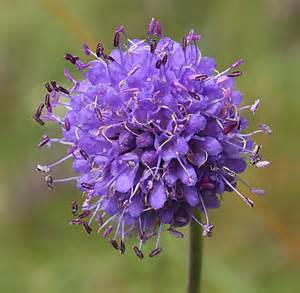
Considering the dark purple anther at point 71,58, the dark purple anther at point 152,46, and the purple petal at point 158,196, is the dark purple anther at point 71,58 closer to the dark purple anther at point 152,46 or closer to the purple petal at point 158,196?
the dark purple anther at point 152,46

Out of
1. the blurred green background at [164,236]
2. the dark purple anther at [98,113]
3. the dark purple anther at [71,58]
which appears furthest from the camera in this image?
the blurred green background at [164,236]

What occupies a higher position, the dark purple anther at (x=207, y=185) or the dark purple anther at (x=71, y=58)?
the dark purple anther at (x=71, y=58)

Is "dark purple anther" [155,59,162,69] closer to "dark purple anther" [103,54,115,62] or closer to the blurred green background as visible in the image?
"dark purple anther" [103,54,115,62]

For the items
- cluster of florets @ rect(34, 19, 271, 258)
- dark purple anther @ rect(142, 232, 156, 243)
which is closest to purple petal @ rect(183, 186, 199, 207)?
cluster of florets @ rect(34, 19, 271, 258)

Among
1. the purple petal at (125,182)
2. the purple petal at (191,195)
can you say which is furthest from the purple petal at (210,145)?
the purple petal at (125,182)

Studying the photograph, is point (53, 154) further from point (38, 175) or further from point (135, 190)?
point (135, 190)
